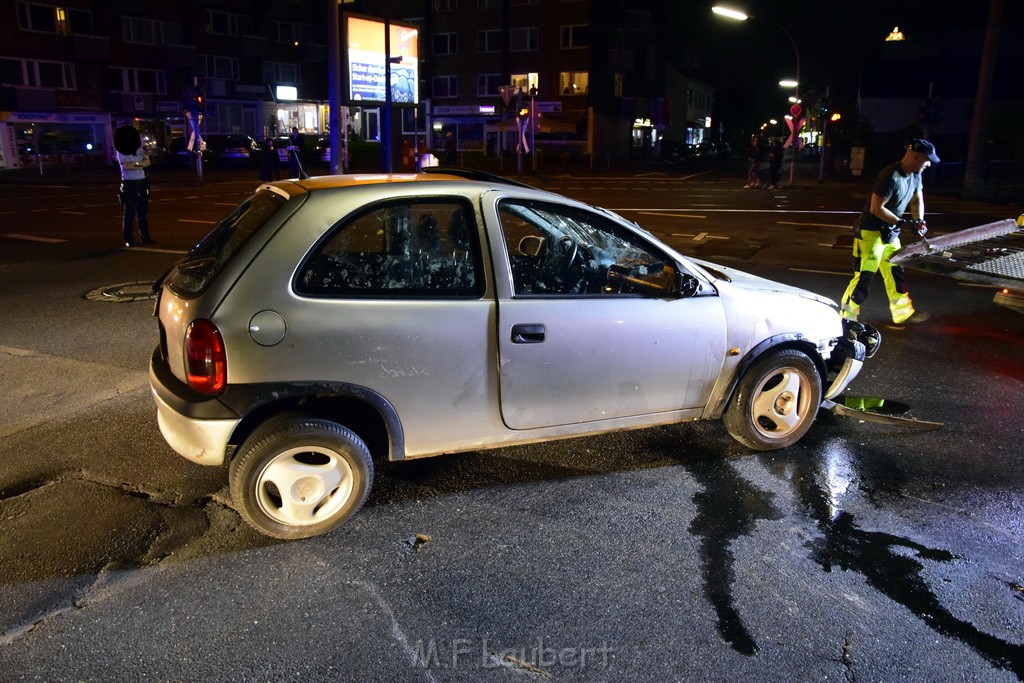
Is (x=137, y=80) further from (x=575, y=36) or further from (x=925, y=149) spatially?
(x=925, y=149)

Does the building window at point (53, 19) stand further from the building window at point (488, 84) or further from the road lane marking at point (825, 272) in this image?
the road lane marking at point (825, 272)

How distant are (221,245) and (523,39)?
185 feet

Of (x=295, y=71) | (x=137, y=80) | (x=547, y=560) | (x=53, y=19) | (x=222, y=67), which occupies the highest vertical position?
(x=53, y=19)

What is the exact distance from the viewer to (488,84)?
191ft

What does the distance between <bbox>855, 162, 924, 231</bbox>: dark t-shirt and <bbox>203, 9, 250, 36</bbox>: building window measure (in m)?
55.9

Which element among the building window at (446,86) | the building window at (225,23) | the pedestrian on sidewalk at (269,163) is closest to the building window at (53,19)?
the building window at (225,23)

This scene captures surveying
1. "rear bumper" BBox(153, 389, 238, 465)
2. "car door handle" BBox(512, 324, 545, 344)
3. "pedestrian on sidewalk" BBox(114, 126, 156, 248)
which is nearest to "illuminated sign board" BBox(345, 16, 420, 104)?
"pedestrian on sidewalk" BBox(114, 126, 156, 248)

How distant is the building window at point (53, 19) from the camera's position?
42.7m

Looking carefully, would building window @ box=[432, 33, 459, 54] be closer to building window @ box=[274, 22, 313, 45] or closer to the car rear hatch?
building window @ box=[274, 22, 313, 45]

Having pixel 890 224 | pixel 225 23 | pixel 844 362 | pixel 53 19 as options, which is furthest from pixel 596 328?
pixel 225 23

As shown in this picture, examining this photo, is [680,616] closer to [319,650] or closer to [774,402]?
[319,650]

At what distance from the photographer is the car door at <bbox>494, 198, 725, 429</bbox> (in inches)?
162

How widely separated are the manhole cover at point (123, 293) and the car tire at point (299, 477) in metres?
5.91

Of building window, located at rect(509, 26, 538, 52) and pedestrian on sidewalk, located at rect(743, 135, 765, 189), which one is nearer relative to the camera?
pedestrian on sidewalk, located at rect(743, 135, 765, 189)
